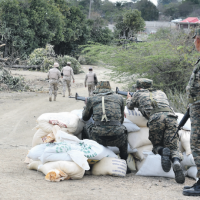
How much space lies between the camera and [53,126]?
497 cm

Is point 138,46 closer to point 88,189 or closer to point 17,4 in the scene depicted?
point 88,189

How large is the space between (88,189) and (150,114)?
61.2 inches

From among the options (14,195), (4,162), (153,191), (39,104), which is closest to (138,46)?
(39,104)

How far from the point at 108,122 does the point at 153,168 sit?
35.7 inches

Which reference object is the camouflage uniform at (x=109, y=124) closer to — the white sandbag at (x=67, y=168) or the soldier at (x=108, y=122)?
the soldier at (x=108, y=122)

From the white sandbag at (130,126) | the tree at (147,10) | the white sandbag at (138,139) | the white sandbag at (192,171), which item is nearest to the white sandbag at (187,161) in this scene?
the white sandbag at (192,171)

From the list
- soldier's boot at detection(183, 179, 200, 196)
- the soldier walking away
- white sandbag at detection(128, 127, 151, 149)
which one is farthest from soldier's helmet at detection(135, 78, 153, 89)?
soldier's boot at detection(183, 179, 200, 196)

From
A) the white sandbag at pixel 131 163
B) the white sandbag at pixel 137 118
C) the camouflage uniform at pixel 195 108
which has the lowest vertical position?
the white sandbag at pixel 131 163

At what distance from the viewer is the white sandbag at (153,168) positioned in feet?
14.7

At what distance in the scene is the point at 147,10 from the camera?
64.6 meters

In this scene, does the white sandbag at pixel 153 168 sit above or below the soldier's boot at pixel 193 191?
below

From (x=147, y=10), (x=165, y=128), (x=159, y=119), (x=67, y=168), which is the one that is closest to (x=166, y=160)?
(x=165, y=128)

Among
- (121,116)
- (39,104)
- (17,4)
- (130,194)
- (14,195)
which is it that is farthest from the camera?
(17,4)

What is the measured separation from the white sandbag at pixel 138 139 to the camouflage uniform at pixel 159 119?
1.02ft
